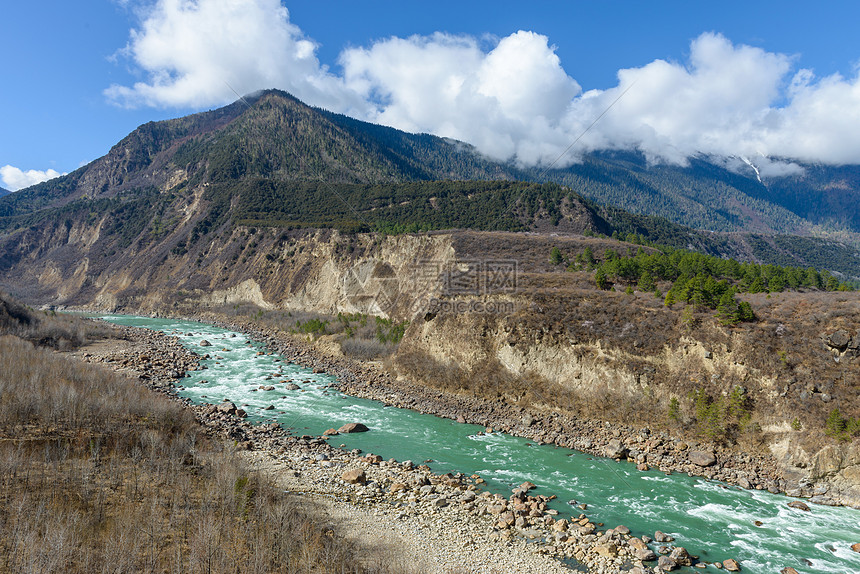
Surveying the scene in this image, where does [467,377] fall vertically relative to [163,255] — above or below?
below

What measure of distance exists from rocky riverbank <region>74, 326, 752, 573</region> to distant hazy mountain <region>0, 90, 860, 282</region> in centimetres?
5401

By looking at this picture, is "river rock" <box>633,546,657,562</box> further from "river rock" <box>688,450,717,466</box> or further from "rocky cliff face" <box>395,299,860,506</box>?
"rocky cliff face" <box>395,299,860,506</box>

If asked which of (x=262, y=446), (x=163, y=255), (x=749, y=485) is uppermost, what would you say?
(x=163, y=255)

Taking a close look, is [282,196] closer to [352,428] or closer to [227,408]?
[227,408]

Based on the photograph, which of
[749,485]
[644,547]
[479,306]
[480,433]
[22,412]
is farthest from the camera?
[479,306]

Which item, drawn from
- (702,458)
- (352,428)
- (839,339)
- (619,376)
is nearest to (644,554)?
(702,458)

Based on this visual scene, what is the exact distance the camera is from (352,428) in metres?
26.8

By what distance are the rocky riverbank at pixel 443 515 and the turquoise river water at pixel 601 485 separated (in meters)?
1.27

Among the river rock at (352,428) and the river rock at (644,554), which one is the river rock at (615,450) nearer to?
the river rock at (644,554)

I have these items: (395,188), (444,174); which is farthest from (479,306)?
(444,174)

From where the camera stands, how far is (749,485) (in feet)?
66.7

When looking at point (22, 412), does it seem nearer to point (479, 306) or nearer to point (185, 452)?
point (185, 452)

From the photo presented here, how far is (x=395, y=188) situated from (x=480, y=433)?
79.7 meters

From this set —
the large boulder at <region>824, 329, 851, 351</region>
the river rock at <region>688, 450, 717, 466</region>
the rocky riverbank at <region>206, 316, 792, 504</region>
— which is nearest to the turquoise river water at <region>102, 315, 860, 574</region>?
the rocky riverbank at <region>206, 316, 792, 504</region>
